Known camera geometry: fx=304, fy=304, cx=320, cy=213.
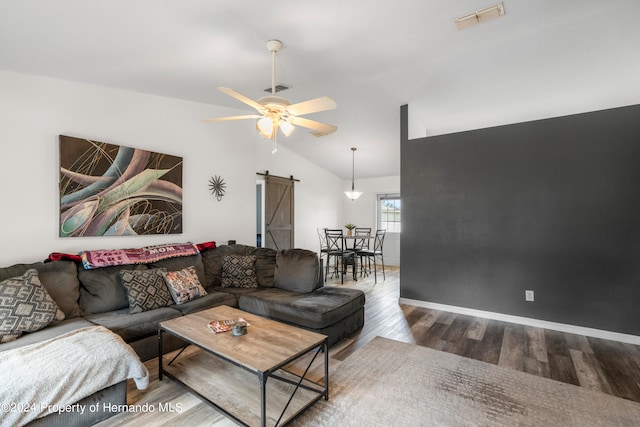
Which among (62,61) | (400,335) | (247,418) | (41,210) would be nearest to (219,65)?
(62,61)

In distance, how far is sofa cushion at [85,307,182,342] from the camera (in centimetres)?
252

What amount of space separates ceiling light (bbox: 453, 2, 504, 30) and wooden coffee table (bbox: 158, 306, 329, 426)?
277 centimetres

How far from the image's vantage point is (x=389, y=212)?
315 inches

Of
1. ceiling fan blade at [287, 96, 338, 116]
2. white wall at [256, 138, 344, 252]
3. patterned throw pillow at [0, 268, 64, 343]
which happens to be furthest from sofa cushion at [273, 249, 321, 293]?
white wall at [256, 138, 344, 252]

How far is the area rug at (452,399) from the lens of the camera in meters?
1.93

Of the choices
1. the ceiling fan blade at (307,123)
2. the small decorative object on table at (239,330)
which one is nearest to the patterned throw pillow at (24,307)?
the small decorative object on table at (239,330)

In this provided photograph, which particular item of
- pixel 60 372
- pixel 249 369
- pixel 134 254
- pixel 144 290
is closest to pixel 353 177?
pixel 134 254

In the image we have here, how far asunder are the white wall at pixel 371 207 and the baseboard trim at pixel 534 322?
11.1 ft

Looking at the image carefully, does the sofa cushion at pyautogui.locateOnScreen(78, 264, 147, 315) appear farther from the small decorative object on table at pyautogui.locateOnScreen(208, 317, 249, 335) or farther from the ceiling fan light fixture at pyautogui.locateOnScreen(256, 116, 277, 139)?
the ceiling fan light fixture at pyautogui.locateOnScreen(256, 116, 277, 139)

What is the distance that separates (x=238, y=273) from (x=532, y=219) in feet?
11.9

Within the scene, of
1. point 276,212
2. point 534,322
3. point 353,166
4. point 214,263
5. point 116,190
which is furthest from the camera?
point 353,166

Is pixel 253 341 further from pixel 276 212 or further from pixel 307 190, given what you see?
pixel 307 190

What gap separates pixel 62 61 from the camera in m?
2.65

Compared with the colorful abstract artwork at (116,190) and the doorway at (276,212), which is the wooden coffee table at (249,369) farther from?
the doorway at (276,212)
